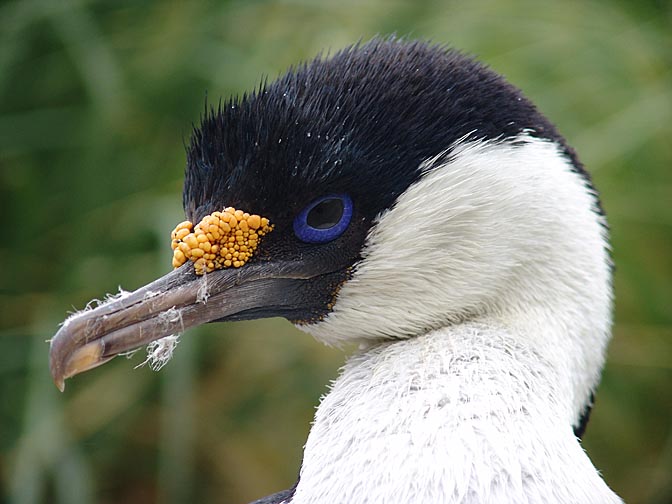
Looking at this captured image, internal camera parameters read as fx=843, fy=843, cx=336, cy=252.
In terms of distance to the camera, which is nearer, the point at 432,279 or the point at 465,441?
the point at 465,441

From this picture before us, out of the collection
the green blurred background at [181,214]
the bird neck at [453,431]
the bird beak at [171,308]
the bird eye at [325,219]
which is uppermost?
the green blurred background at [181,214]

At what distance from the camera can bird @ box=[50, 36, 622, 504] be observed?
1.43 meters

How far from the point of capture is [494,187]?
1.50m

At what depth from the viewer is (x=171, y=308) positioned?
1.47m

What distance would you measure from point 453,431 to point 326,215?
0.44 m

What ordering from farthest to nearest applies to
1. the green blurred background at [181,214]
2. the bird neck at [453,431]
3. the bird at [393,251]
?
the green blurred background at [181,214] < the bird at [393,251] < the bird neck at [453,431]

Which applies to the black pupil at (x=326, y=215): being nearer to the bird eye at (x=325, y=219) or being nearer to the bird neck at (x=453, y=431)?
the bird eye at (x=325, y=219)

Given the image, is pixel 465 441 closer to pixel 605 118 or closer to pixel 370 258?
pixel 370 258

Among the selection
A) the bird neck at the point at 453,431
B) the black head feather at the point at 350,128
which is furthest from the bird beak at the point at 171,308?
the bird neck at the point at 453,431

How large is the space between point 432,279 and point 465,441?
318 mm

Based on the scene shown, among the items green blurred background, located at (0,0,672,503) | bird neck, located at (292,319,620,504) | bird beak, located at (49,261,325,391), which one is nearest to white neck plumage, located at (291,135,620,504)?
bird neck, located at (292,319,620,504)

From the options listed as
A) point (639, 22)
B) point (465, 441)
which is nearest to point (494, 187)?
point (465, 441)

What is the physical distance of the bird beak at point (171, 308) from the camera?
1443 millimetres

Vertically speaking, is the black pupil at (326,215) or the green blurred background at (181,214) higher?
the green blurred background at (181,214)
